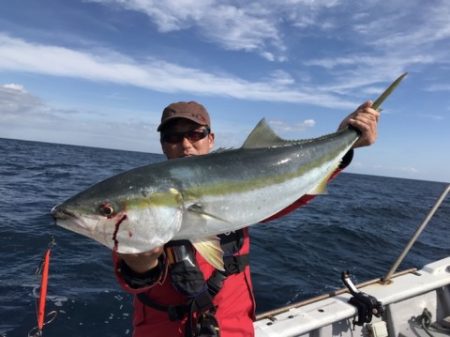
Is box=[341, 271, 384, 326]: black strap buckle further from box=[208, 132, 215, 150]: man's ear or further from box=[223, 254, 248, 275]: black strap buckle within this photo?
box=[208, 132, 215, 150]: man's ear

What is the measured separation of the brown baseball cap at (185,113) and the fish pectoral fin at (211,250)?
164cm

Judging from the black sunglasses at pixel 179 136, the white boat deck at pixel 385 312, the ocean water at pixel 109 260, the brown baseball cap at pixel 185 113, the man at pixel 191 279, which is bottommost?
the ocean water at pixel 109 260

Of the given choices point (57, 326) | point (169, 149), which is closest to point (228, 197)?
point (169, 149)

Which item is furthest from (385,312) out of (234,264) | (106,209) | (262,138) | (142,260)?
(106,209)

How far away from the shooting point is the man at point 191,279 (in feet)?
11.5

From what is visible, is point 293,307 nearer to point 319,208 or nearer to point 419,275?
point 419,275

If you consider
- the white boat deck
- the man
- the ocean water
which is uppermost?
the man

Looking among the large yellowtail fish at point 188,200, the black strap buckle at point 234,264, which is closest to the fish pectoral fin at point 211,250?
the large yellowtail fish at point 188,200

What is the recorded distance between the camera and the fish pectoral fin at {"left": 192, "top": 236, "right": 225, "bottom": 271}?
2707 mm

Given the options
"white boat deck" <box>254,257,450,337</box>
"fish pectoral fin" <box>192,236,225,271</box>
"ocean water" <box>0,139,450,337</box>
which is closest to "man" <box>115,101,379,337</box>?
"fish pectoral fin" <box>192,236,225,271</box>

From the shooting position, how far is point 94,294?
9633 mm

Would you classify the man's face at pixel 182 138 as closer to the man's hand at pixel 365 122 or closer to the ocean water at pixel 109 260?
the man's hand at pixel 365 122

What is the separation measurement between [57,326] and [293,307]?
5337 millimetres

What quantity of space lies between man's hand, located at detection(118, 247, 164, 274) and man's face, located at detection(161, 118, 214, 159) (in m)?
1.36
